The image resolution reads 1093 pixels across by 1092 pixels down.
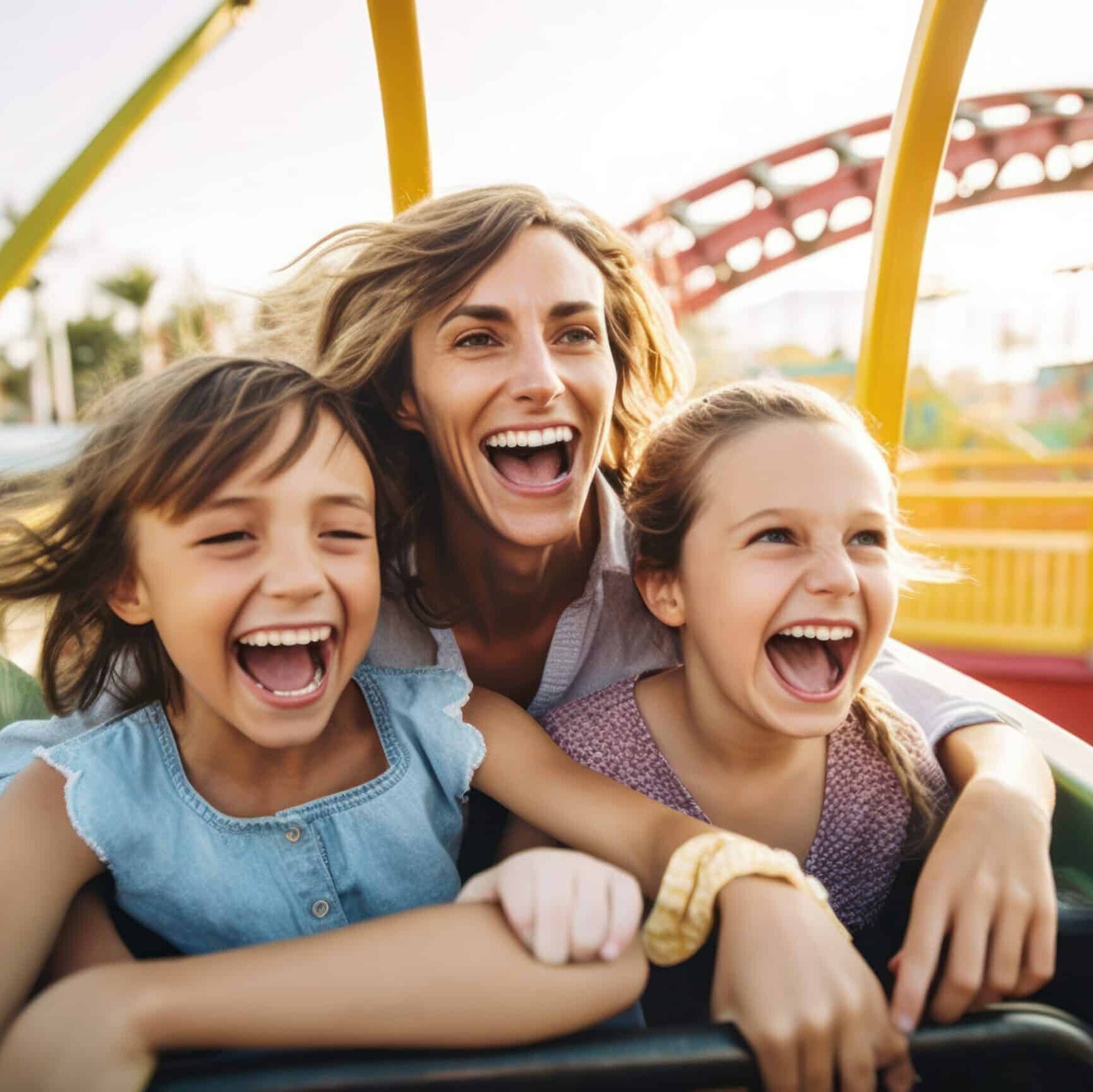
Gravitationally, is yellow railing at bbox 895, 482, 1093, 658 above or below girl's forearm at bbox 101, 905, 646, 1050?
below

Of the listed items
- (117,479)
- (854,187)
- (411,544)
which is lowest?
(411,544)

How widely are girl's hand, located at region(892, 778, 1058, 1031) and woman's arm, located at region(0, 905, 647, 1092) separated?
0.18 meters

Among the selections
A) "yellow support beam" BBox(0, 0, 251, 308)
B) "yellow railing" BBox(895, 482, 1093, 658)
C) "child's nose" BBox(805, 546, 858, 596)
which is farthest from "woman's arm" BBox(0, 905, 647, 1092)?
"yellow railing" BBox(895, 482, 1093, 658)

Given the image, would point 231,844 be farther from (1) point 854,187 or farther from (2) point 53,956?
(1) point 854,187

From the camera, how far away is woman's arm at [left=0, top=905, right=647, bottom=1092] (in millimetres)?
491

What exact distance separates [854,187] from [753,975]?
7.37 metres

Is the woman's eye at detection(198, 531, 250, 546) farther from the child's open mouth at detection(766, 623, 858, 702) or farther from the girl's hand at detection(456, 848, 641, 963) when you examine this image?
the child's open mouth at detection(766, 623, 858, 702)

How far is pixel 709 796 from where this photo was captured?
847mm

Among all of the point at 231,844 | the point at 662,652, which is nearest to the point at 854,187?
the point at 662,652

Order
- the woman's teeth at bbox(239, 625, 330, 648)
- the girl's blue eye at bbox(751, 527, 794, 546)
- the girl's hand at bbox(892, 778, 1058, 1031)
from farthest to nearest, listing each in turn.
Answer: the girl's blue eye at bbox(751, 527, 794, 546) < the woman's teeth at bbox(239, 625, 330, 648) < the girl's hand at bbox(892, 778, 1058, 1031)

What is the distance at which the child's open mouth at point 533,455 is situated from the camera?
0.92 m

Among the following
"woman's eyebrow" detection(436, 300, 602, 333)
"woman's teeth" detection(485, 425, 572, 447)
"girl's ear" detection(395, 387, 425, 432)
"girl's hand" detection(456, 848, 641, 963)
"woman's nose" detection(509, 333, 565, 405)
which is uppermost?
"woman's eyebrow" detection(436, 300, 602, 333)

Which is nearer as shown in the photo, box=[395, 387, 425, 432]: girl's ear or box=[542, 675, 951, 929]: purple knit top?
box=[542, 675, 951, 929]: purple knit top

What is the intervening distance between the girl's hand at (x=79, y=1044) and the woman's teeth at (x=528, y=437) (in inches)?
21.8
